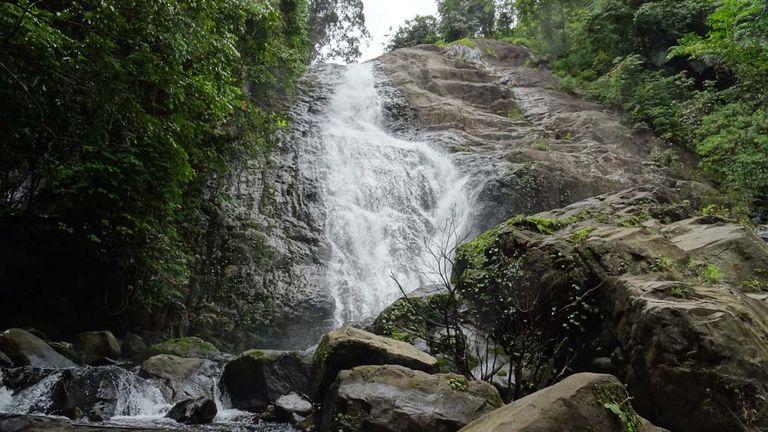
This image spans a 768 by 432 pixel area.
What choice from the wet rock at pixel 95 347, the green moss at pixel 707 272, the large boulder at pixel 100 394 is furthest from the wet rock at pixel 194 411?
the green moss at pixel 707 272

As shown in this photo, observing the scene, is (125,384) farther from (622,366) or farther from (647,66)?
(647,66)

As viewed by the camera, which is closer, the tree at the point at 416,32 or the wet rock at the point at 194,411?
the wet rock at the point at 194,411

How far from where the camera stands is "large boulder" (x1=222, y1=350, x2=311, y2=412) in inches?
276

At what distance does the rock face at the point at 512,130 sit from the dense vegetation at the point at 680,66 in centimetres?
100

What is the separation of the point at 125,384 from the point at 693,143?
58.5 feet

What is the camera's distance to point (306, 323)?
11.7 metres

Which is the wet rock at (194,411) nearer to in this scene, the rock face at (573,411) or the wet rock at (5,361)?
the wet rock at (5,361)

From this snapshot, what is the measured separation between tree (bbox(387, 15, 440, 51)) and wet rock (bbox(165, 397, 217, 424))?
1161 inches

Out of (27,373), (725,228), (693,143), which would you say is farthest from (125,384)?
(693,143)

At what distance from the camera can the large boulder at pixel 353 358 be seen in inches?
244

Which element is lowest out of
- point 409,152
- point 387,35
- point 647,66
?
point 409,152

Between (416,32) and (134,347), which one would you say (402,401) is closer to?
(134,347)

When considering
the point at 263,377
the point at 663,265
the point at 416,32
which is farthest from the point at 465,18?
the point at 263,377

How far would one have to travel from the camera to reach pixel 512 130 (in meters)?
19.2
